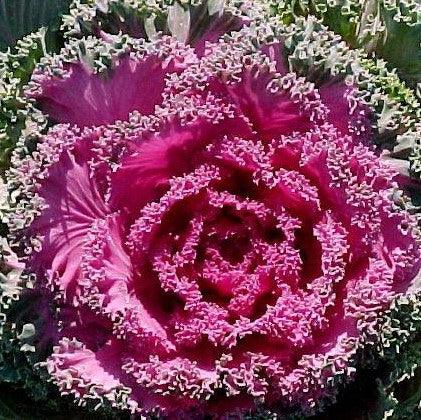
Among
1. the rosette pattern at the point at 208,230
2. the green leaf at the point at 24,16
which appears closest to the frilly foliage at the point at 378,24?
the rosette pattern at the point at 208,230

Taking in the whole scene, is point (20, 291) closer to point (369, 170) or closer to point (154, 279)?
point (154, 279)

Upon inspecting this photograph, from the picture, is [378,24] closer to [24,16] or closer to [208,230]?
[208,230]

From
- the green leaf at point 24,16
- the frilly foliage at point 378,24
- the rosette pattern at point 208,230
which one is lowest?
the rosette pattern at point 208,230

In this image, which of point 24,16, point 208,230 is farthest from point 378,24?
point 24,16

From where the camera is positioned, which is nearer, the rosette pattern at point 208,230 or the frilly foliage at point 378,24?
the rosette pattern at point 208,230

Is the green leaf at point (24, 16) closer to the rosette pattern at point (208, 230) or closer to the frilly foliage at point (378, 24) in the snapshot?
the rosette pattern at point (208, 230)

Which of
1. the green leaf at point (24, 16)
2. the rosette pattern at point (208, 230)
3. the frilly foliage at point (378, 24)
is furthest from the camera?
the green leaf at point (24, 16)

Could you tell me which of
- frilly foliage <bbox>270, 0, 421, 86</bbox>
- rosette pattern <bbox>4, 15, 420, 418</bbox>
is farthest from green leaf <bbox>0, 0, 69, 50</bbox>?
frilly foliage <bbox>270, 0, 421, 86</bbox>
